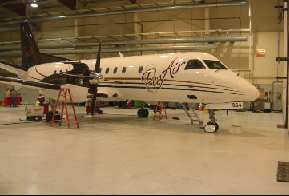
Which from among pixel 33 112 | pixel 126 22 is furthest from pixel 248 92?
pixel 126 22

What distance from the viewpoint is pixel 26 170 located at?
534 centimetres

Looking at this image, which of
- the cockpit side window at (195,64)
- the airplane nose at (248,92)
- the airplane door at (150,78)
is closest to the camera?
the airplane nose at (248,92)

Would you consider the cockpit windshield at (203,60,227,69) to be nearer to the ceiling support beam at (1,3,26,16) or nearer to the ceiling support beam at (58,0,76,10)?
the ceiling support beam at (58,0,76,10)

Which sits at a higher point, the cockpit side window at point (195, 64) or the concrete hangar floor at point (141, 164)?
the cockpit side window at point (195, 64)

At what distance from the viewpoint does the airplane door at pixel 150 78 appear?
497 inches

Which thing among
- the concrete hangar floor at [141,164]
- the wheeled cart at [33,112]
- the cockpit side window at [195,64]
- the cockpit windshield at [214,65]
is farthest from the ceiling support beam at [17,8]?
the cockpit windshield at [214,65]

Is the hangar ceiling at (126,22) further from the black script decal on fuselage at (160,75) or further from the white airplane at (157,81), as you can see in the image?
the black script decal on fuselage at (160,75)

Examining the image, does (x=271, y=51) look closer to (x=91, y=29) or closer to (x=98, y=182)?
(x=91, y=29)

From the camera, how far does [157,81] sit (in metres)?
12.5

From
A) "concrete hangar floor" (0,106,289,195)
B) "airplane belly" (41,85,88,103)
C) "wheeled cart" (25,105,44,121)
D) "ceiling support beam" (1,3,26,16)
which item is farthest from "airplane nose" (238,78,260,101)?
"ceiling support beam" (1,3,26,16)

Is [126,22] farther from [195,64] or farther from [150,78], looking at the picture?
[195,64]

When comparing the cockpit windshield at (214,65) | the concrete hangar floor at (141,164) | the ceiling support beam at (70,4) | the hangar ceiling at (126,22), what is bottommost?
the concrete hangar floor at (141,164)

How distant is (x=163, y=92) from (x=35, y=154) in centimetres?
680

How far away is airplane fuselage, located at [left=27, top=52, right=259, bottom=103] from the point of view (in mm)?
10297
